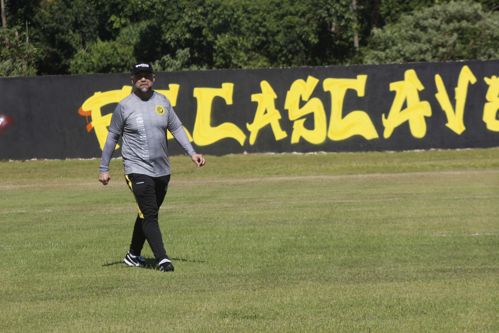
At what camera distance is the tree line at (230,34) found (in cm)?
4584

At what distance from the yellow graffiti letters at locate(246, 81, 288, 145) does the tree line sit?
1406 centimetres

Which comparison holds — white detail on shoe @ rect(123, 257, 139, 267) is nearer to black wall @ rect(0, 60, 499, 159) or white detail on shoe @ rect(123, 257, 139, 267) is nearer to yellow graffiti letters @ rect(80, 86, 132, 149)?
black wall @ rect(0, 60, 499, 159)

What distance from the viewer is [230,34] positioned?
50281mm

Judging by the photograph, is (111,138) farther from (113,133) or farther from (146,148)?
(146,148)

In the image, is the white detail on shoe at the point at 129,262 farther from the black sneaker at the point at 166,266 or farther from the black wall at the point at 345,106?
the black wall at the point at 345,106

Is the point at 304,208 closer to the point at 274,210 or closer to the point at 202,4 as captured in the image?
the point at 274,210

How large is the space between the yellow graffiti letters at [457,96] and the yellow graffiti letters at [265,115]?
13.4 ft

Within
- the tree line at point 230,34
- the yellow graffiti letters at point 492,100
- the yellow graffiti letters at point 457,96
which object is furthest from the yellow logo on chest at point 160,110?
the tree line at point 230,34

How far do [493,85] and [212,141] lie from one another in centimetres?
728

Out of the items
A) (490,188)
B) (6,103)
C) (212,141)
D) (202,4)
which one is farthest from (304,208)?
(202,4)

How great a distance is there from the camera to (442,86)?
31.8m

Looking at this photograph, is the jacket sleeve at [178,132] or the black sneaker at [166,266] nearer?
the black sneaker at [166,266]

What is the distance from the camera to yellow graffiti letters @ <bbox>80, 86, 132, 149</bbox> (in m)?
31.9

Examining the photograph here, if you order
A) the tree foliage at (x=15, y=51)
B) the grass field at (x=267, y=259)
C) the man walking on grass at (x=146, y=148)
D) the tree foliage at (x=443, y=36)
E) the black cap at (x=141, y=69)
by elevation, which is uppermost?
the black cap at (x=141, y=69)
